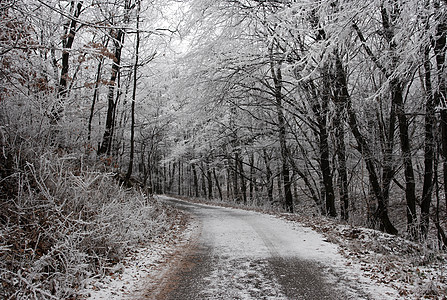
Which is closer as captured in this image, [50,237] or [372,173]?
[50,237]

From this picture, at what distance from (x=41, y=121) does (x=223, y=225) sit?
591 cm

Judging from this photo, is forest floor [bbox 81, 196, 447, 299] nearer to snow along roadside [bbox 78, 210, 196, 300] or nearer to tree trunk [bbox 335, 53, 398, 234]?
snow along roadside [bbox 78, 210, 196, 300]

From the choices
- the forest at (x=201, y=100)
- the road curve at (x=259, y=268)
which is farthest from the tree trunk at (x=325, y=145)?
the road curve at (x=259, y=268)

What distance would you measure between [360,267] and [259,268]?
1700 mm

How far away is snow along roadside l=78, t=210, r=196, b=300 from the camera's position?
4.17 meters

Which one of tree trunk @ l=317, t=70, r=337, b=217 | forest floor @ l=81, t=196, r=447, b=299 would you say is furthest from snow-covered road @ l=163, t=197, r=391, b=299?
tree trunk @ l=317, t=70, r=337, b=217

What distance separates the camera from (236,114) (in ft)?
58.7

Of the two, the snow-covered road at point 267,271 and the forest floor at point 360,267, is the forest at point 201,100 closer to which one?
the forest floor at point 360,267

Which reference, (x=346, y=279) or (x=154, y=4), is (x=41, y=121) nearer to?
(x=346, y=279)

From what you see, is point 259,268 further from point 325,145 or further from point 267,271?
point 325,145

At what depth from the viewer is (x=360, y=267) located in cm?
516

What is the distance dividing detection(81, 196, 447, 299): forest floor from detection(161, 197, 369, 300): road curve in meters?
0.28

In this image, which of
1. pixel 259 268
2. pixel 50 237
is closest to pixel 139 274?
pixel 50 237

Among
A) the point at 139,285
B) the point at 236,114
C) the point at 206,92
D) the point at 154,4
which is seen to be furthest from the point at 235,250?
the point at 236,114
